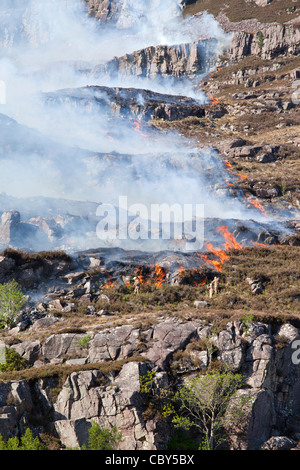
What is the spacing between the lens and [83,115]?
98500mm

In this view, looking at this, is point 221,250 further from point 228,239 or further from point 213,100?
point 213,100

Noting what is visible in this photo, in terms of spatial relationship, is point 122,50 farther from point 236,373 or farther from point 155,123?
point 236,373

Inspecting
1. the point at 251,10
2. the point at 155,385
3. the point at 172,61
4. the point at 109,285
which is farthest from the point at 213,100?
the point at 155,385

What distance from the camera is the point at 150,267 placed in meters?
38.5

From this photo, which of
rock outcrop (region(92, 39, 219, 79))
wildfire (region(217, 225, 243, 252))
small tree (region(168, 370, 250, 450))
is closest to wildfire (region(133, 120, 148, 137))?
wildfire (region(217, 225, 243, 252))

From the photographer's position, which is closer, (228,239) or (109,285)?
(109,285)

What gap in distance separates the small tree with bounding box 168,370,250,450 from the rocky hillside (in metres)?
0.59

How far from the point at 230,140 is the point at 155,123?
23.3m

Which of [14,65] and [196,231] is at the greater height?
[14,65]

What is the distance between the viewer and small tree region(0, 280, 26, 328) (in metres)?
32.0

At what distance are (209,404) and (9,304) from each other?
19.3 meters

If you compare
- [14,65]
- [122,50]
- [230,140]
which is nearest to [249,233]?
[230,140]

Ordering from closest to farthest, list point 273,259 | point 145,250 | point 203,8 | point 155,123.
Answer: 1. point 273,259
2. point 145,250
3. point 155,123
4. point 203,8

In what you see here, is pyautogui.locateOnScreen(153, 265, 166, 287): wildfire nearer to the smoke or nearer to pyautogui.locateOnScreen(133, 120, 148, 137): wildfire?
the smoke
